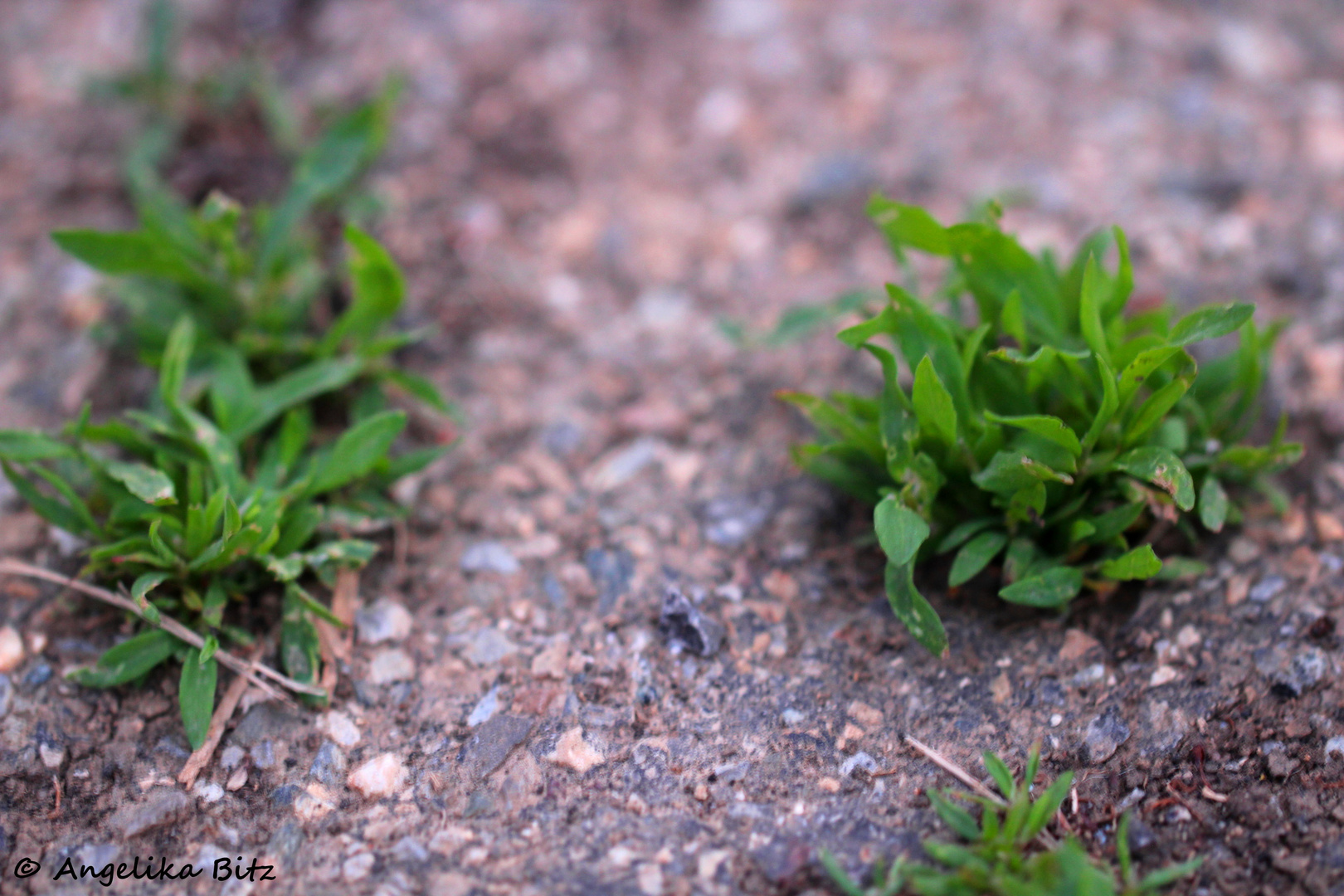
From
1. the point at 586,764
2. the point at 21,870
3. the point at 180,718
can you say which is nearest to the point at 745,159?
the point at 586,764

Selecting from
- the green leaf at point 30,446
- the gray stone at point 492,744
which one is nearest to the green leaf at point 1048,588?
the gray stone at point 492,744

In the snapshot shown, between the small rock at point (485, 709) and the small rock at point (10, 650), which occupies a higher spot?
the small rock at point (10, 650)

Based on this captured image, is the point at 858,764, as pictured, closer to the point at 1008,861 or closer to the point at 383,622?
the point at 1008,861

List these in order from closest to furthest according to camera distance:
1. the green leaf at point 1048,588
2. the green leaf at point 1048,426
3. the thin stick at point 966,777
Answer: the thin stick at point 966,777, the green leaf at point 1048,426, the green leaf at point 1048,588

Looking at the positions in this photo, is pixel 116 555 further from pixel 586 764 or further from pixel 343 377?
pixel 586 764

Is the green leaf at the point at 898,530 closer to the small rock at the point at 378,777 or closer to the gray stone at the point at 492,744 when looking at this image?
the gray stone at the point at 492,744

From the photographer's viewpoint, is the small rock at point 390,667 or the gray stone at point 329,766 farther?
the small rock at point 390,667

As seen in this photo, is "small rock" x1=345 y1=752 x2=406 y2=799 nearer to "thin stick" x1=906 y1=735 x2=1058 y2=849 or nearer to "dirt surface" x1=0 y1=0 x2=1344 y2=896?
"dirt surface" x1=0 y1=0 x2=1344 y2=896

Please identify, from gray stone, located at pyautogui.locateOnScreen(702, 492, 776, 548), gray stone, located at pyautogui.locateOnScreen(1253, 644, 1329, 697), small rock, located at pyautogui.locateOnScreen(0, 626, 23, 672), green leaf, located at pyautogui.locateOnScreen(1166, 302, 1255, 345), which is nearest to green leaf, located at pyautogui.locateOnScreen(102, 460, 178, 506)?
small rock, located at pyautogui.locateOnScreen(0, 626, 23, 672)
